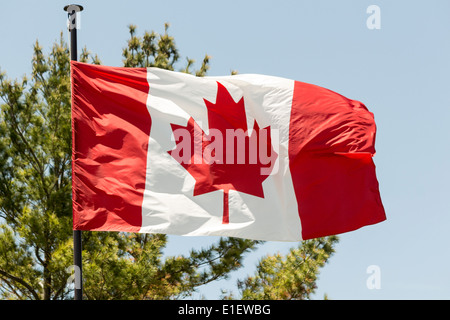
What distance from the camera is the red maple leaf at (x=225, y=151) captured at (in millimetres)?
6000

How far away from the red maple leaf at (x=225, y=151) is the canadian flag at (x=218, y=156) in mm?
11

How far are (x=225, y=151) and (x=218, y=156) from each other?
0.10 m

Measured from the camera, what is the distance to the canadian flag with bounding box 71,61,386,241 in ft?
18.9

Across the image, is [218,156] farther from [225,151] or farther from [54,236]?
[54,236]

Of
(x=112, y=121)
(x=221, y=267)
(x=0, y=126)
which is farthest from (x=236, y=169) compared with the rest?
(x=0, y=126)

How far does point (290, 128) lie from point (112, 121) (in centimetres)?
190

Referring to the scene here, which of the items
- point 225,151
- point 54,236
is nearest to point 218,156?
point 225,151

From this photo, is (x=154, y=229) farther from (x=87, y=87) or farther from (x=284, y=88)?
(x=284, y=88)

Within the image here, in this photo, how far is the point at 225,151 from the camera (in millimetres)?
6125

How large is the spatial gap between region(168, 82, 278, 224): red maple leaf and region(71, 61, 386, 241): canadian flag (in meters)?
0.01

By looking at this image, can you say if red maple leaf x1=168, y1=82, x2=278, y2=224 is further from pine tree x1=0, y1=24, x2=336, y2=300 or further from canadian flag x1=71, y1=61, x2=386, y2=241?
pine tree x1=0, y1=24, x2=336, y2=300

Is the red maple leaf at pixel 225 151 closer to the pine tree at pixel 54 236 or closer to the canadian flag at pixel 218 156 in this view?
the canadian flag at pixel 218 156

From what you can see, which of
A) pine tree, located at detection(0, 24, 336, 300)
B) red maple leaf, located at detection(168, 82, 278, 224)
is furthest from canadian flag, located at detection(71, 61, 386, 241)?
pine tree, located at detection(0, 24, 336, 300)

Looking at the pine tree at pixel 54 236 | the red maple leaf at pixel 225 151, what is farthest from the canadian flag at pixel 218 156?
the pine tree at pixel 54 236
